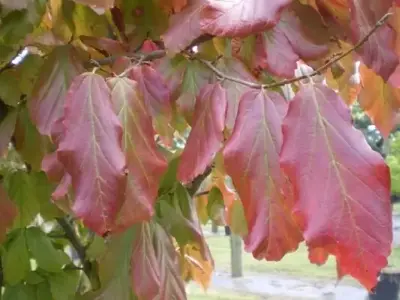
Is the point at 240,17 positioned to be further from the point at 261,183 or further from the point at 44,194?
the point at 44,194

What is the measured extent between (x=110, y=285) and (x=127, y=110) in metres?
0.17

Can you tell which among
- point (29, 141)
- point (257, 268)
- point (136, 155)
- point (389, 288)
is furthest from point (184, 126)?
point (389, 288)

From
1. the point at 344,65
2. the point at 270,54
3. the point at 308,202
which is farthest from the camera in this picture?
the point at 344,65

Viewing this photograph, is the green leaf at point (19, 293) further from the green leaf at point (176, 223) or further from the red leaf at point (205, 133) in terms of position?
the red leaf at point (205, 133)

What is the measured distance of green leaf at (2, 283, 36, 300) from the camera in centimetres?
54

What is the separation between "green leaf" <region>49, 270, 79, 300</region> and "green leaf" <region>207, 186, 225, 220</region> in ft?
0.67

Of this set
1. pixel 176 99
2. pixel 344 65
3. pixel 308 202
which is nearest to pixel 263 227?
pixel 308 202

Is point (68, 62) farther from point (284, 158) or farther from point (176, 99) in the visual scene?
point (284, 158)

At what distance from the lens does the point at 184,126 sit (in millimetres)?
567

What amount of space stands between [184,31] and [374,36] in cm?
11

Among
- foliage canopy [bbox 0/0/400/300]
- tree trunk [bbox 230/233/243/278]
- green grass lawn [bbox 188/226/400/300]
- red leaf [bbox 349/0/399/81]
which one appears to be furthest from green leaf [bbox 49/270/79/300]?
tree trunk [bbox 230/233/243/278]

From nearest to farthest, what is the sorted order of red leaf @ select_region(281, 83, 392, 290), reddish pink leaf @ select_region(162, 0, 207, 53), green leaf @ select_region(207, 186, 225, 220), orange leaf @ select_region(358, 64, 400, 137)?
red leaf @ select_region(281, 83, 392, 290) → reddish pink leaf @ select_region(162, 0, 207, 53) → orange leaf @ select_region(358, 64, 400, 137) → green leaf @ select_region(207, 186, 225, 220)

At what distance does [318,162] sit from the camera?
10.0 inches

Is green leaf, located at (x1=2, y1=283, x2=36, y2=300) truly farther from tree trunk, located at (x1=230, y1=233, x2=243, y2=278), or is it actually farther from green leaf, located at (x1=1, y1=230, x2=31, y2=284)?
tree trunk, located at (x1=230, y1=233, x2=243, y2=278)
